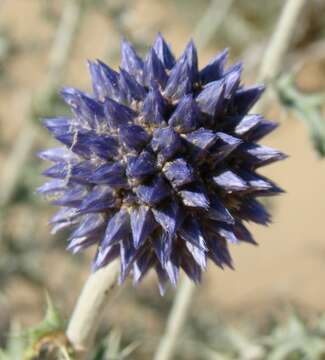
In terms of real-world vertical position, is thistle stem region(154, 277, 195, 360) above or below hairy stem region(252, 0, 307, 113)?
below

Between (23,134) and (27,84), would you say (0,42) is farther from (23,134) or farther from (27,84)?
(27,84)

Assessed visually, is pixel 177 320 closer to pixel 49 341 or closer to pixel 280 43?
pixel 49 341

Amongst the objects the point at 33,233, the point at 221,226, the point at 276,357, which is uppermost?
the point at 33,233

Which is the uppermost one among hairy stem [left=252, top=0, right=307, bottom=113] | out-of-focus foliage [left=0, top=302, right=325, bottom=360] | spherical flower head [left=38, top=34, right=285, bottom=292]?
hairy stem [left=252, top=0, right=307, bottom=113]

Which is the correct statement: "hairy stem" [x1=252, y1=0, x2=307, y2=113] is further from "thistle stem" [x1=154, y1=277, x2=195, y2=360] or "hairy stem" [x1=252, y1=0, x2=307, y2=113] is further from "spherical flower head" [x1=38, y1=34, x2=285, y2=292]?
"thistle stem" [x1=154, y1=277, x2=195, y2=360]

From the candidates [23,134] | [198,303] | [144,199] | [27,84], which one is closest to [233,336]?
[144,199]

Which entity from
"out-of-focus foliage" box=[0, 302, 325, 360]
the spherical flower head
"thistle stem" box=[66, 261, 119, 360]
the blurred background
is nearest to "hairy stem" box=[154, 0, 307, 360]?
the blurred background
